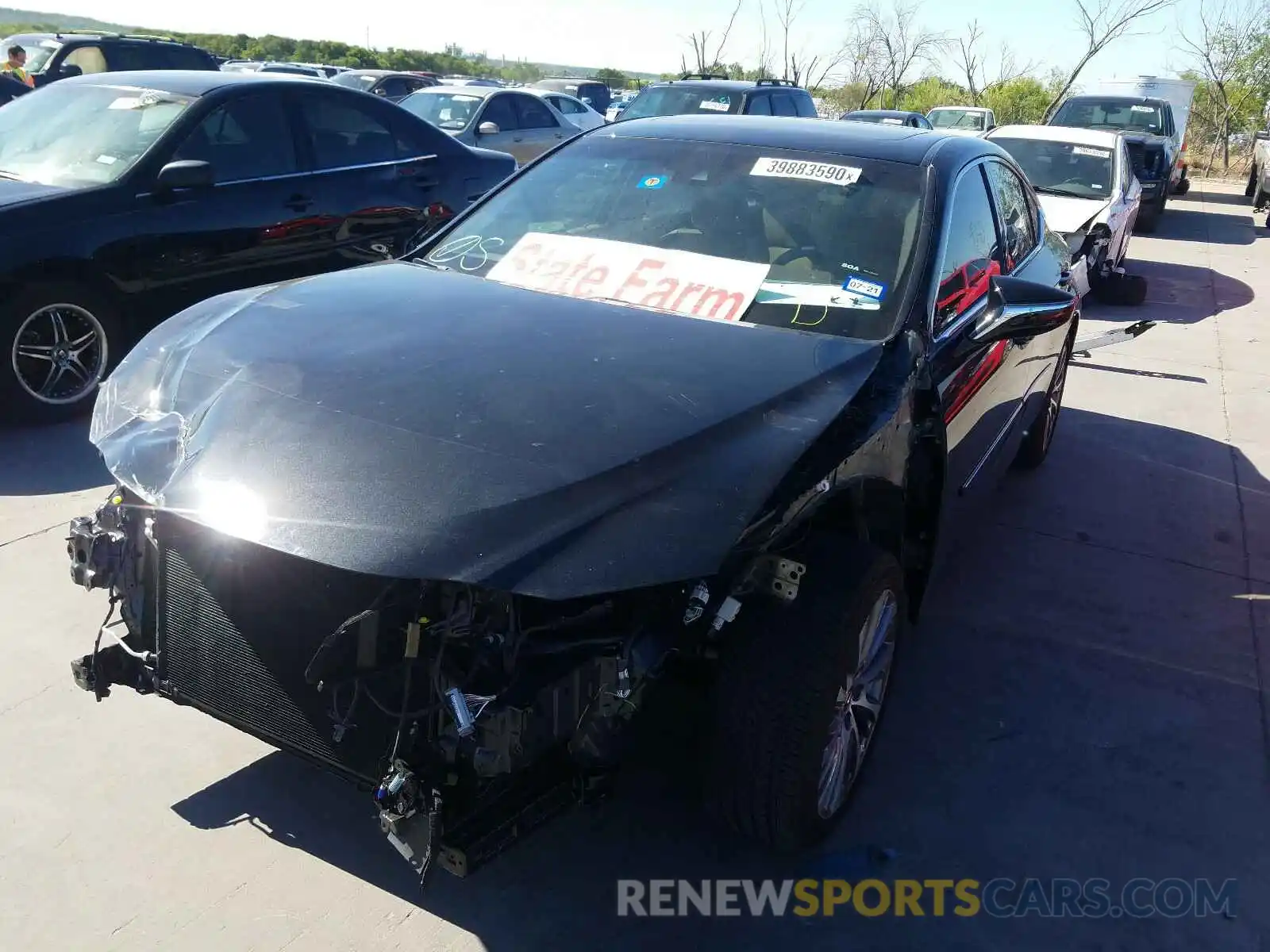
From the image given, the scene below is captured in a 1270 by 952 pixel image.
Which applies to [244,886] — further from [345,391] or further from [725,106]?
[725,106]

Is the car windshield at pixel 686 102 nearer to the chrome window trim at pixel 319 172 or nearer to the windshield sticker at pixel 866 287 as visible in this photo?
the chrome window trim at pixel 319 172

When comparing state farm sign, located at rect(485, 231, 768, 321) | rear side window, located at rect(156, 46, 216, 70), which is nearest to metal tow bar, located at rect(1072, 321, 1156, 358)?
state farm sign, located at rect(485, 231, 768, 321)

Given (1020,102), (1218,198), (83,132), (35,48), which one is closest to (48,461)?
(83,132)

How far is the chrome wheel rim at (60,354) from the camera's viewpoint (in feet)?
16.8

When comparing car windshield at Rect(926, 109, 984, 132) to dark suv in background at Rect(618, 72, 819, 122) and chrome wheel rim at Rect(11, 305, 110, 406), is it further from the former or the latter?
chrome wheel rim at Rect(11, 305, 110, 406)

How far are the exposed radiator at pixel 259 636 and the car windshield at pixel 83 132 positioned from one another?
387 cm

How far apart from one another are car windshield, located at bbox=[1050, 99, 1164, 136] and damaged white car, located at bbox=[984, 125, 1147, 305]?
5249mm

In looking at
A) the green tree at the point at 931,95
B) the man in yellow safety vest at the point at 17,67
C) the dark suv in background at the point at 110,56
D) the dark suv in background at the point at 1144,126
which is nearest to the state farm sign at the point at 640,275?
the man in yellow safety vest at the point at 17,67

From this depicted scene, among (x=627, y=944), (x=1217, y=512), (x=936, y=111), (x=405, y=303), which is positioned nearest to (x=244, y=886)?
(x=627, y=944)

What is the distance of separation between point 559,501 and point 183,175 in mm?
4205

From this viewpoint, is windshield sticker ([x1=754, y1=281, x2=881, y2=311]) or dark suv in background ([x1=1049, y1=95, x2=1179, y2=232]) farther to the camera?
dark suv in background ([x1=1049, y1=95, x2=1179, y2=232])

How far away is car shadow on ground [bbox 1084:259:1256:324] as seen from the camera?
32.3 feet

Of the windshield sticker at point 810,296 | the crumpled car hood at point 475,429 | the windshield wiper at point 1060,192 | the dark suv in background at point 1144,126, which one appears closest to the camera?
the crumpled car hood at point 475,429

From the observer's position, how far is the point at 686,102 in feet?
41.4
